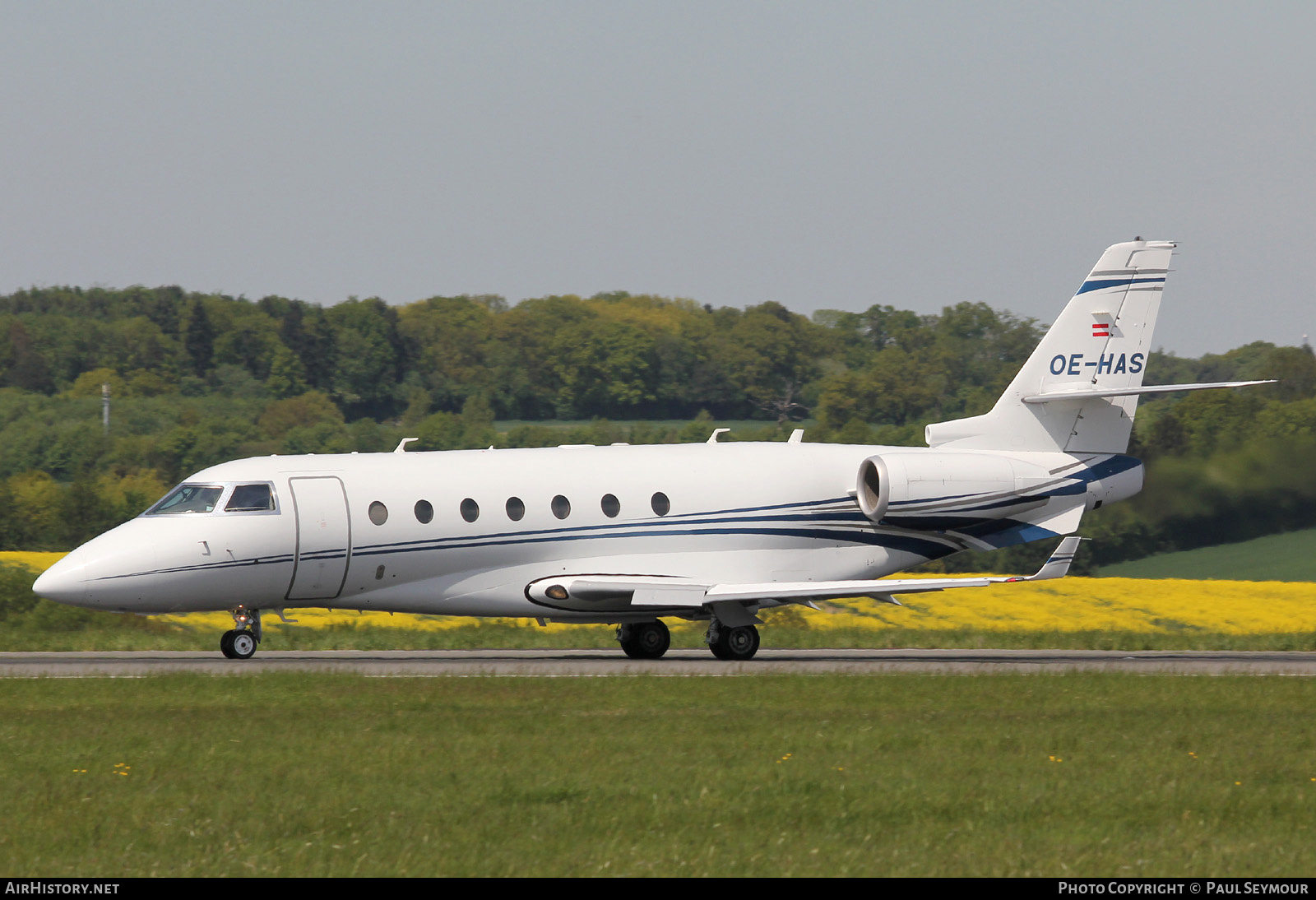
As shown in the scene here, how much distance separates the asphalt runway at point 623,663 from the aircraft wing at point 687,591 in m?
0.93

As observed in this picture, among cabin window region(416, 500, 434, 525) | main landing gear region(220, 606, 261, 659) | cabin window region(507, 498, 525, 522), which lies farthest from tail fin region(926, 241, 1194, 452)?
main landing gear region(220, 606, 261, 659)

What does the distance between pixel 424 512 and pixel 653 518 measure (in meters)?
3.68

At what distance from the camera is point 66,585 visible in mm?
23391

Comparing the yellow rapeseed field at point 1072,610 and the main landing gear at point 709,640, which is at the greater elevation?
the main landing gear at point 709,640

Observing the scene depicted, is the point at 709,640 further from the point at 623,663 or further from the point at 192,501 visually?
the point at 192,501

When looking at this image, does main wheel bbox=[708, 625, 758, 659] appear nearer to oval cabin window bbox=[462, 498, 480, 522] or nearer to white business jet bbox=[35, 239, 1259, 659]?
white business jet bbox=[35, 239, 1259, 659]

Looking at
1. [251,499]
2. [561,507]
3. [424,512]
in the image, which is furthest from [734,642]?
[251,499]

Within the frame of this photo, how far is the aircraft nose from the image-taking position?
23.4 m

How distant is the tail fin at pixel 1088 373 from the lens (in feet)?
Answer: 95.9

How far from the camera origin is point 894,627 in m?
35.8

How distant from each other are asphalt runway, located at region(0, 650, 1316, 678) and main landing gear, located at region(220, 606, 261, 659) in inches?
8.7

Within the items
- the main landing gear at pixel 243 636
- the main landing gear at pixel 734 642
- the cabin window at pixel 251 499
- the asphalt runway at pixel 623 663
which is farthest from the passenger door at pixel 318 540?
the main landing gear at pixel 734 642

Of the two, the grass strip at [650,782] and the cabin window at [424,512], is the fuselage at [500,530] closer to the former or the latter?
the cabin window at [424,512]

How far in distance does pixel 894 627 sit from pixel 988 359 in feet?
306
